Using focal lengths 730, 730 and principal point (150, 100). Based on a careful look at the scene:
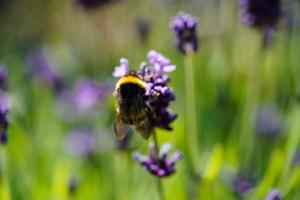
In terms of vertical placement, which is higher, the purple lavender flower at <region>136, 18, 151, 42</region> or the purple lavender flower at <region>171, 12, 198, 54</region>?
the purple lavender flower at <region>136, 18, 151, 42</region>

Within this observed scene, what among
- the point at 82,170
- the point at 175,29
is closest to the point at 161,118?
the point at 175,29

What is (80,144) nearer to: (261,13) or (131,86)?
(261,13)

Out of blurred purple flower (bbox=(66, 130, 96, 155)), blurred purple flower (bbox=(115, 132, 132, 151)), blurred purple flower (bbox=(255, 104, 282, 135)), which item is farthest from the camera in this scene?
blurred purple flower (bbox=(66, 130, 96, 155))

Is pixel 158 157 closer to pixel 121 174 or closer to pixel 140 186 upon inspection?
pixel 121 174

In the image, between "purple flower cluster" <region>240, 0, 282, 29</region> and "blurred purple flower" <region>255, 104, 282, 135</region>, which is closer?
"purple flower cluster" <region>240, 0, 282, 29</region>

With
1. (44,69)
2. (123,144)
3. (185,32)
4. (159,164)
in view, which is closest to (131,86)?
(159,164)

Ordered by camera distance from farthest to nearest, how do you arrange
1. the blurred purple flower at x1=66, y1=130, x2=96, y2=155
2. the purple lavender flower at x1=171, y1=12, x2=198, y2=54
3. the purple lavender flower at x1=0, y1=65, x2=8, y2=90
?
the blurred purple flower at x1=66, y1=130, x2=96, y2=155 → the purple lavender flower at x1=0, y1=65, x2=8, y2=90 → the purple lavender flower at x1=171, y1=12, x2=198, y2=54

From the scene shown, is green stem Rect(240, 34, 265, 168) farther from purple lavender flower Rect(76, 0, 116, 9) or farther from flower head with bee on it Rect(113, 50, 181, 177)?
flower head with bee on it Rect(113, 50, 181, 177)

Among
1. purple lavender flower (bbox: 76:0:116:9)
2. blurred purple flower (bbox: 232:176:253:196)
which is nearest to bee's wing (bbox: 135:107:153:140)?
blurred purple flower (bbox: 232:176:253:196)
